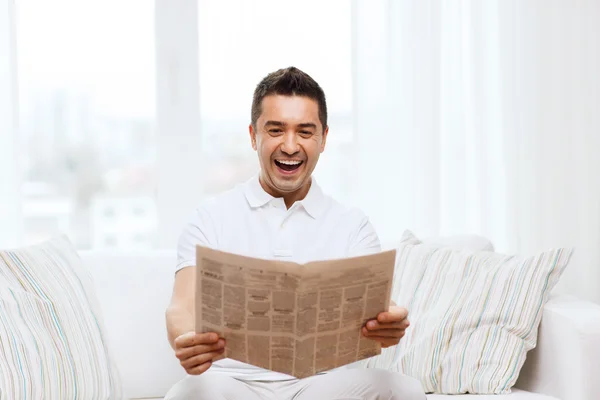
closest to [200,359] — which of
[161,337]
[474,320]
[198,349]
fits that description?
[198,349]

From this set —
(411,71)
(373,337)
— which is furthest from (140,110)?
(373,337)

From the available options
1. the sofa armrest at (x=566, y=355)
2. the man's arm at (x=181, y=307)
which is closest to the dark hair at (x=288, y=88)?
the man's arm at (x=181, y=307)

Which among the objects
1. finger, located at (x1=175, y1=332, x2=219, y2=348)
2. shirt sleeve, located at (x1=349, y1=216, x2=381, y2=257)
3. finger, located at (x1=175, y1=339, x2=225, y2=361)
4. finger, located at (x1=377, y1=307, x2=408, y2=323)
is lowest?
finger, located at (x1=175, y1=339, x2=225, y2=361)

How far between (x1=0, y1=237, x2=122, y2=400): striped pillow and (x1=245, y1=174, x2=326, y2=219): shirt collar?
571 millimetres

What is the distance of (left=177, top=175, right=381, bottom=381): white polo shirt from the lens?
192 centimetres

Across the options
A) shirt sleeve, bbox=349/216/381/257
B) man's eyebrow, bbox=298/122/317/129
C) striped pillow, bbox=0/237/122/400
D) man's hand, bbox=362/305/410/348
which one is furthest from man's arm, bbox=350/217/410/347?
striped pillow, bbox=0/237/122/400

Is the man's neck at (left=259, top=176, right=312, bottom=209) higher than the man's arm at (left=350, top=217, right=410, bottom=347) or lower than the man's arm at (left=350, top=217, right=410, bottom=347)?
higher

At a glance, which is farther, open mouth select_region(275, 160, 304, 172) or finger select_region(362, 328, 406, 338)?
open mouth select_region(275, 160, 304, 172)

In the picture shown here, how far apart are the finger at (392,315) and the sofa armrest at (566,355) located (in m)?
0.66

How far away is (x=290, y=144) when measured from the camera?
1863 millimetres

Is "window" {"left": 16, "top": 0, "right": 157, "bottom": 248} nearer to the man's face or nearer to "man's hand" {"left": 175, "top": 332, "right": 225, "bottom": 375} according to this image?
the man's face

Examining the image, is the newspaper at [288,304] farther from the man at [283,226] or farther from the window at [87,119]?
the window at [87,119]

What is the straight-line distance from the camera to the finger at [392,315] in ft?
5.05

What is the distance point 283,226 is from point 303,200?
0.09 meters
